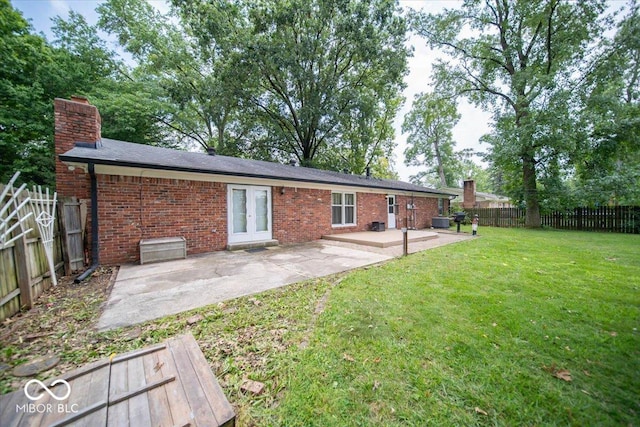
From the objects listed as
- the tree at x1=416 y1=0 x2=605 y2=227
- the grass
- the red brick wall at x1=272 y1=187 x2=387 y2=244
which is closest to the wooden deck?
the grass

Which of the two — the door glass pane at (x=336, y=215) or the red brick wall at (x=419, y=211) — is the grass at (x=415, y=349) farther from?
the red brick wall at (x=419, y=211)

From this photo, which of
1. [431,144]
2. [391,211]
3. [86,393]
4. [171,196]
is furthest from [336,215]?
[431,144]

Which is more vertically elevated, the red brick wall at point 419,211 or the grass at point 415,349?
the red brick wall at point 419,211

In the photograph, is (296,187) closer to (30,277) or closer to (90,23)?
(30,277)

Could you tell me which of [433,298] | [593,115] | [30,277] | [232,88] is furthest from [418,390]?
[593,115]

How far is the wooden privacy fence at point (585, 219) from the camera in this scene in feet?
37.8

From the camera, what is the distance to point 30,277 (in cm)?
326

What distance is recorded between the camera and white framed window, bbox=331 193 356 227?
10.4 meters

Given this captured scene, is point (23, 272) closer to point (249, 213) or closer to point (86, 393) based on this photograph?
point (86, 393)

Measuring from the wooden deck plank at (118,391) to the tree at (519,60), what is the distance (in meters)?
17.4

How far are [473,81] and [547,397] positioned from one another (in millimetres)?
19979

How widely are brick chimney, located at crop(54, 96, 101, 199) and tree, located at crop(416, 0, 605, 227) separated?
1818 cm

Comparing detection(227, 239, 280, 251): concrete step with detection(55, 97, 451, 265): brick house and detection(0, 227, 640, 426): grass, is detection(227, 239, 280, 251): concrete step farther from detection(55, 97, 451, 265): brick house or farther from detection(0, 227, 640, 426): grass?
detection(0, 227, 640, 426): grass

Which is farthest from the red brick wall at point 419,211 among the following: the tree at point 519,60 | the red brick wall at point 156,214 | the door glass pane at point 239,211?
the red brick wall at point 156,214
